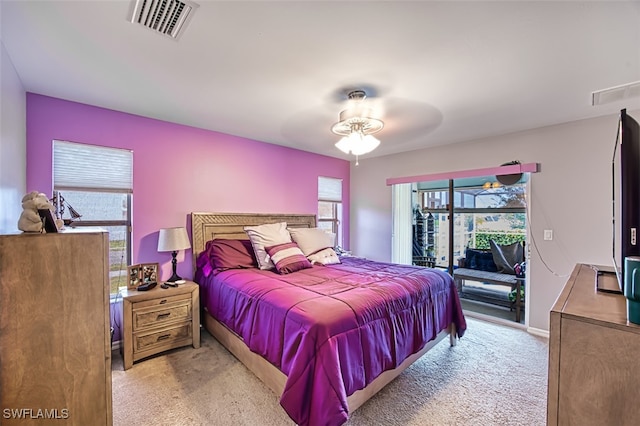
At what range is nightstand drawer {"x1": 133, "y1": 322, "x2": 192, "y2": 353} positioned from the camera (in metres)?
2.44

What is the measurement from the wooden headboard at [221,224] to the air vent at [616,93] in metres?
3.50

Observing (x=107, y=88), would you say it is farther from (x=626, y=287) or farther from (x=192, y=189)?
(x=626, y=287)

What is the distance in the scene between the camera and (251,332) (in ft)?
6.90

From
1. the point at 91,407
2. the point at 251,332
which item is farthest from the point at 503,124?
the point at 91,407

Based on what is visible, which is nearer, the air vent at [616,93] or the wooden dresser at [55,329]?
the wooden dresser at [55,329]

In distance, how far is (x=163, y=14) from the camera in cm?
143

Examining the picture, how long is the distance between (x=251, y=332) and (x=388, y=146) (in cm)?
309

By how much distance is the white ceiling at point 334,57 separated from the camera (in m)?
1.42

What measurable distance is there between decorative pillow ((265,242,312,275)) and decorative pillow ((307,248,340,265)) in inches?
8.5

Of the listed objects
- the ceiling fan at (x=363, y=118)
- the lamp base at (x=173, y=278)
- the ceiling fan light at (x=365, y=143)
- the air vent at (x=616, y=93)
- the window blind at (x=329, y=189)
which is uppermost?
the air vent at (x=616, y=93)

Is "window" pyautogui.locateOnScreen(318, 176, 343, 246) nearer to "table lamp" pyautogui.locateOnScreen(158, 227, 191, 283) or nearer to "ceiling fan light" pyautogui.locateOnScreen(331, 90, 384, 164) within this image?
"ceiling fan light" pyautogui.locateOnScreen(331, 90, 384, 164)

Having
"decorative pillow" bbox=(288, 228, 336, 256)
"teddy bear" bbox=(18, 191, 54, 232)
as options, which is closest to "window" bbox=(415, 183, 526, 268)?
"decorative pillow" bbox=(288, 228, 336, 256)

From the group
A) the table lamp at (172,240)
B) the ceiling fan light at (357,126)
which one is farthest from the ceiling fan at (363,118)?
the table lamp at (172,240)

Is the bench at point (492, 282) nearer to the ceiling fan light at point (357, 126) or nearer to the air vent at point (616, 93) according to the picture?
the air vent at point (616, 93)
